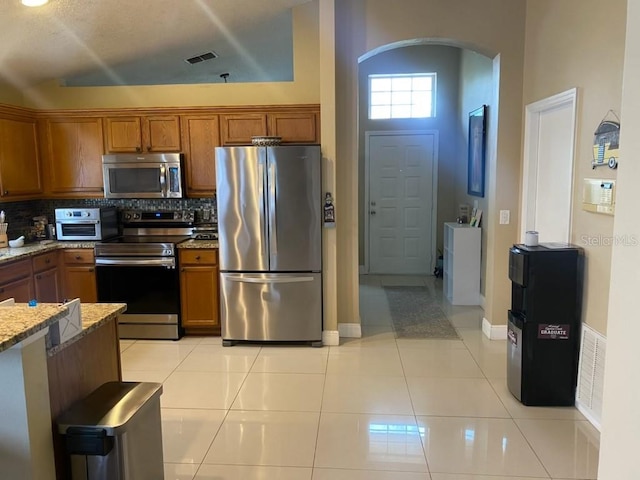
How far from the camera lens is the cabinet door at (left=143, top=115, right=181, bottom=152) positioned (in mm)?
4664

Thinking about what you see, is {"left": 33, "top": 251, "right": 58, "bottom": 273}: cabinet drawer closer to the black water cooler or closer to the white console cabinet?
the black water cooler

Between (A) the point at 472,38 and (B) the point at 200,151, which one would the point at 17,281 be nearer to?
(B) the point at 200,151

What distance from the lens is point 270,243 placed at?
4.14m

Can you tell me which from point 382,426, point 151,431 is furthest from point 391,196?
point 151,431

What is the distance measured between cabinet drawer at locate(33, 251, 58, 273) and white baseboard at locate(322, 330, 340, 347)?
259 centimetres

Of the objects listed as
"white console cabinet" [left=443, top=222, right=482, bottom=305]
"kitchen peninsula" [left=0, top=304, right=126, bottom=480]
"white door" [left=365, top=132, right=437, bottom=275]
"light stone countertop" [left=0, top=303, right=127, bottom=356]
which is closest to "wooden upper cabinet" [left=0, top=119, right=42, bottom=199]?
"light stone countertop" [left=0, top=303, right=127, bottom=356]

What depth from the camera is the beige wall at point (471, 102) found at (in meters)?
5.33

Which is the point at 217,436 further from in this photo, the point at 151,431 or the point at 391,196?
the point at 391,196

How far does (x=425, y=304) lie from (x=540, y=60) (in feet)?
9.58

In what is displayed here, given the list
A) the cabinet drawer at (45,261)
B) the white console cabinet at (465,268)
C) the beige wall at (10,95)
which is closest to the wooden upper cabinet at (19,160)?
the beige wall at (10,95)

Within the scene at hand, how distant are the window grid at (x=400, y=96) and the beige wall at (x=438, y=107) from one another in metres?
0.09

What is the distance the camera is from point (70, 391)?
6.32 feet

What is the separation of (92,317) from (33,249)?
8.56 ft

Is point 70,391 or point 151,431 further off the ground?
point 70,391
